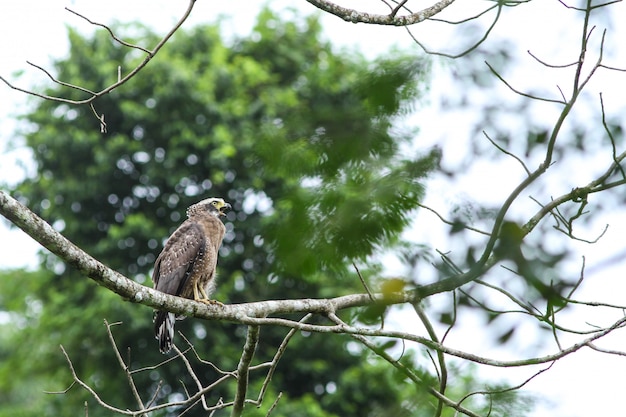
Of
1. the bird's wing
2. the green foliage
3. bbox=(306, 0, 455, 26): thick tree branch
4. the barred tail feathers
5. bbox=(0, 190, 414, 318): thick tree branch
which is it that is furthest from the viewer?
the green foliage

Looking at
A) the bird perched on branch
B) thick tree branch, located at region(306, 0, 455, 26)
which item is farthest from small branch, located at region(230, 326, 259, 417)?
the bird perched on branch

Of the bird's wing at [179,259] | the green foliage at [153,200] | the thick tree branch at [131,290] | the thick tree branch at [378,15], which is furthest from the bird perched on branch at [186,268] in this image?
the green foliage at [153,200]

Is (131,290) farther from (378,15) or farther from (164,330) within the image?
(164,330)

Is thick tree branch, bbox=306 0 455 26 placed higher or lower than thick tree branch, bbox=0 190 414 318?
higher

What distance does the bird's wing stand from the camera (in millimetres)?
6188

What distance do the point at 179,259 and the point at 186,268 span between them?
85 millimetres

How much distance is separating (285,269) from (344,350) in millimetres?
11938

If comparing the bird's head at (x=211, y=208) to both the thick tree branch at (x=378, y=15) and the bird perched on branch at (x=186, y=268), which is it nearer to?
the bird perched on branch at (x=186, y=268)

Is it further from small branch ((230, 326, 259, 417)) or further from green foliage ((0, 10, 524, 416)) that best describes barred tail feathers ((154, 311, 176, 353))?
green foliage ((0, 10, 524, 416))

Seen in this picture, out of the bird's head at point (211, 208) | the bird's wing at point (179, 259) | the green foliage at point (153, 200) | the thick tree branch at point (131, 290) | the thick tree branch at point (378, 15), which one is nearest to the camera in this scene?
the thick tree branch at point (131, 290)

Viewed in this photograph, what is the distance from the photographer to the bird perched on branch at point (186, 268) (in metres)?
6.00

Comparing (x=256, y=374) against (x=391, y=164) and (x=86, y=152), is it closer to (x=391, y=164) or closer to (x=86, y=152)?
(x=86, y=152)

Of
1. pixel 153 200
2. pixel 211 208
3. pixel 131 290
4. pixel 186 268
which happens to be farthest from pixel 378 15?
pixel 153 200

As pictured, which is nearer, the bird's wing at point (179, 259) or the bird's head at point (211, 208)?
the bird's wing at point (179, 259)
